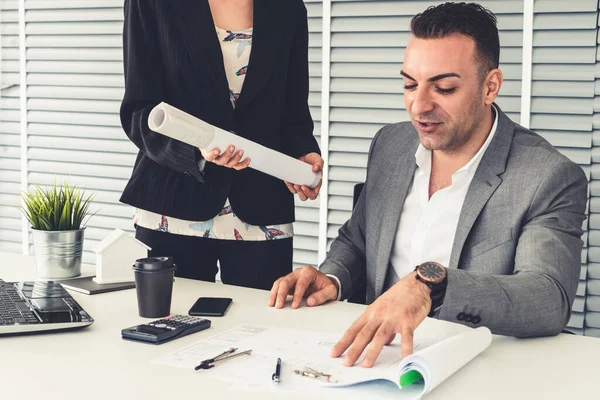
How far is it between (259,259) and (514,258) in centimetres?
66

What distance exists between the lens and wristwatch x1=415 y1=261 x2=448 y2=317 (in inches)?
A: 54.3

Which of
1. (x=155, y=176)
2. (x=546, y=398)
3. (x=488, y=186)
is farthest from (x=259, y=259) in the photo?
(x=546, y=398)

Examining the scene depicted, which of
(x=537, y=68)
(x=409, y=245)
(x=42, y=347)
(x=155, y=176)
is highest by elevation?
(x=537, y=68)

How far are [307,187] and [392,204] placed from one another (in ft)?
0.77

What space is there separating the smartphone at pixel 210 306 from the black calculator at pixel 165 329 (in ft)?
0.19

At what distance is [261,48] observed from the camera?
1.96 metres

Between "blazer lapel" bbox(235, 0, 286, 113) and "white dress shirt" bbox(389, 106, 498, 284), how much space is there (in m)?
0.47

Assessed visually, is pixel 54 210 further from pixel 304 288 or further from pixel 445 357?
pixel 445 357

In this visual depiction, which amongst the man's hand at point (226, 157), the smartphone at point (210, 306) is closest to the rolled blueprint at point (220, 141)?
the man's hand at point (226, 157)

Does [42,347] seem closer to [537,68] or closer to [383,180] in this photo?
[383,180]

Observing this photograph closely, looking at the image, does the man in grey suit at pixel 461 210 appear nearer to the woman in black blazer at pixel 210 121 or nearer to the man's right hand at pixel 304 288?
the man's right hand at pixel 304 288

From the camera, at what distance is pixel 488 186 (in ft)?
5.74

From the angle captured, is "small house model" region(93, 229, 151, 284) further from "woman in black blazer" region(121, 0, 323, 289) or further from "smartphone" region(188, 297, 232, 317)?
"smartphone" region(188, 297, 232, 317)

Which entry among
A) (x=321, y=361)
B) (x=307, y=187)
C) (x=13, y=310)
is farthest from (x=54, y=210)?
(x=321, y=361)
